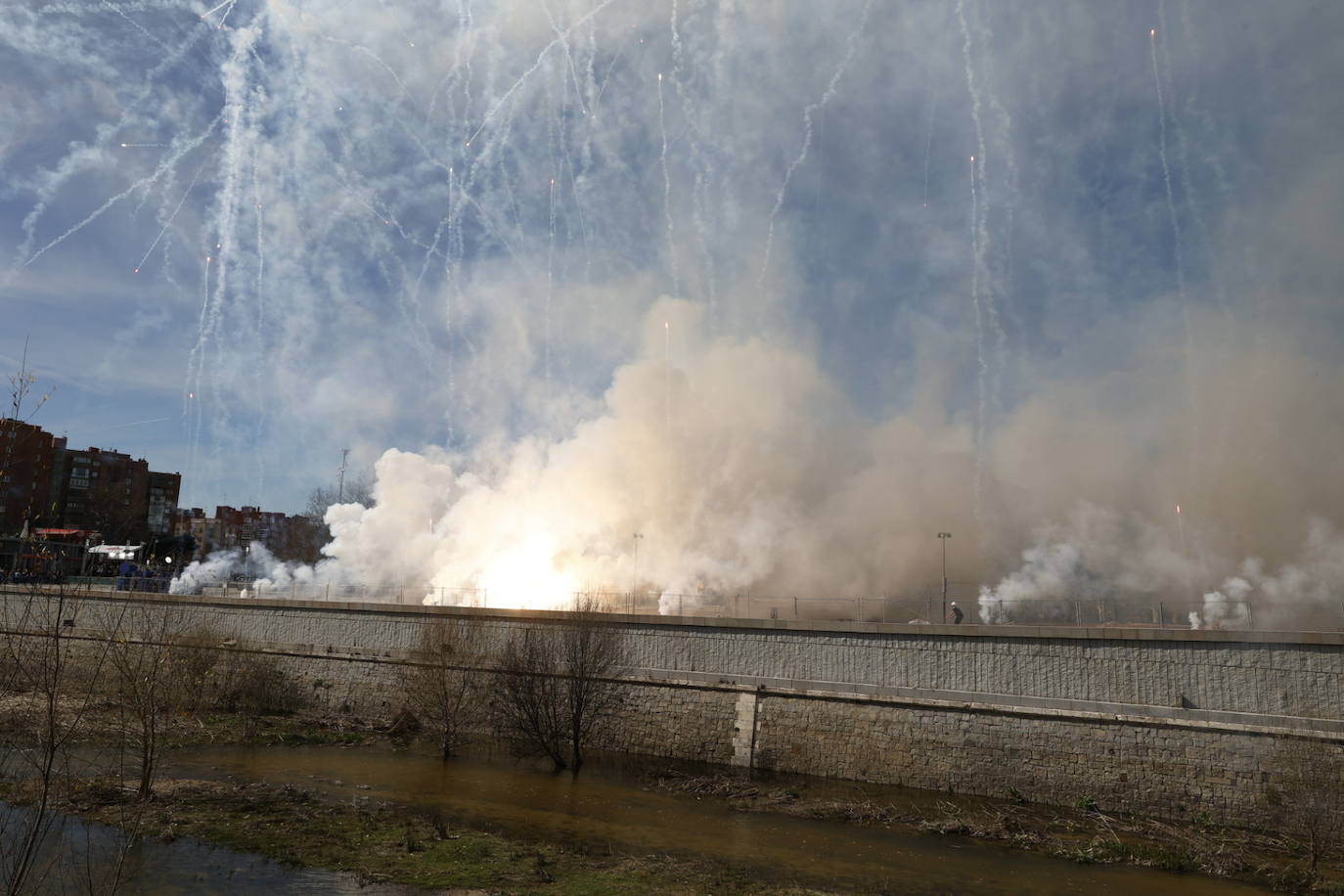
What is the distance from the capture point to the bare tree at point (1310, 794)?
21.0 meters

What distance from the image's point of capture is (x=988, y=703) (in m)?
27.3

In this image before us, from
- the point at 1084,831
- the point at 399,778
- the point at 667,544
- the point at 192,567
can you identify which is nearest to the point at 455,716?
the point at 399,778

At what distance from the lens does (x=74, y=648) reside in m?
45.8

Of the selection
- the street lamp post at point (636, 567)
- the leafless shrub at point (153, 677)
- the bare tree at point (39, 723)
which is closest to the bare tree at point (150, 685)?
the leafless shrub at point (153, 677)

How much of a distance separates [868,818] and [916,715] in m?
4.59

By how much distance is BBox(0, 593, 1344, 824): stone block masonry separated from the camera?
Answer: 77.6ft

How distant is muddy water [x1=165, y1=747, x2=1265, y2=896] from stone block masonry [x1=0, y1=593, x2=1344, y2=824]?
264 cm

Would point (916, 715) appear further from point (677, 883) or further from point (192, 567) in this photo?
point (192, 567)

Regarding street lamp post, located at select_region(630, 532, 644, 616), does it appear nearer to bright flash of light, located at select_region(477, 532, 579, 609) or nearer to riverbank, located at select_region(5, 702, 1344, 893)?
bright flash of light, located at select_region(477, 532, 579, 609)

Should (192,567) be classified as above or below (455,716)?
above

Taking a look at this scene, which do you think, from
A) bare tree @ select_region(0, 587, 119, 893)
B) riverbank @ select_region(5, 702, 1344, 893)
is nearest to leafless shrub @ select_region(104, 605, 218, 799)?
riverbank @ select_region(5, 702, 1344, 893)

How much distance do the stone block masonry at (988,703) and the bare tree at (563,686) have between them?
925 millimetres

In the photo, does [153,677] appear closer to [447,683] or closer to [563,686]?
[447,683]

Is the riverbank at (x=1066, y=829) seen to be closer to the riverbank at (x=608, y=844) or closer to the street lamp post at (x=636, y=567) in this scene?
the riverbank at (x=608, y=844)
